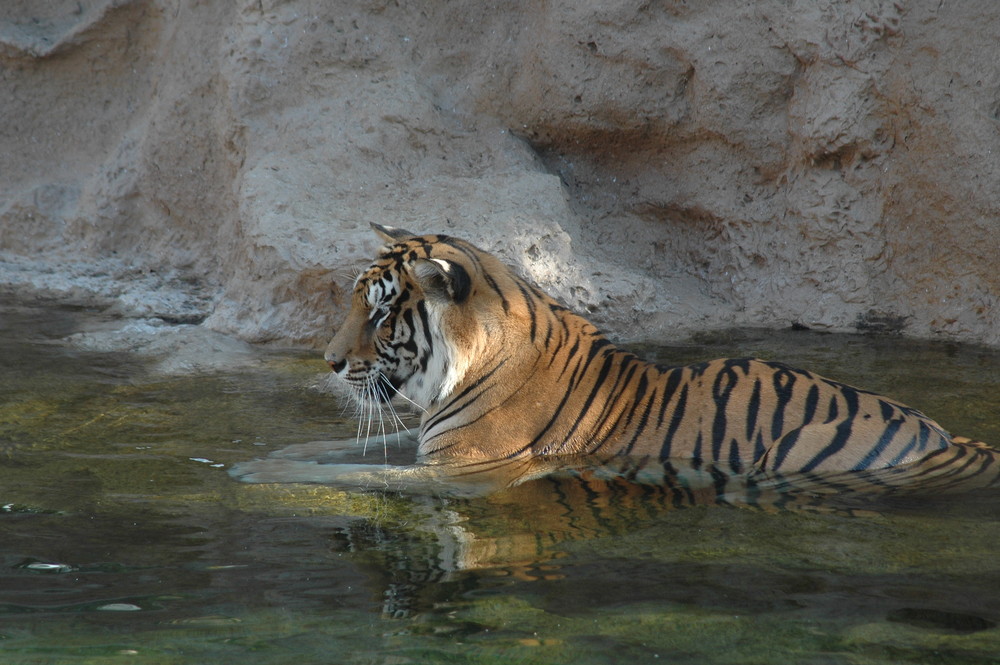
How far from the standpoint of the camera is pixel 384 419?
461 cm

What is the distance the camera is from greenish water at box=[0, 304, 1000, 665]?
230 cm

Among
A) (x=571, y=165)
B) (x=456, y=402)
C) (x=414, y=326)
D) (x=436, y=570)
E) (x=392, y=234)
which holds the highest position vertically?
(x=571, y=165)

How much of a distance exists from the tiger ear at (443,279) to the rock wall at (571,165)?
2.14 m

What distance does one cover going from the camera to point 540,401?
383cm

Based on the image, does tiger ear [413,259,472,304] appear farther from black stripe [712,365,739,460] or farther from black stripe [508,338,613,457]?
black stripe [712,365,739,460]

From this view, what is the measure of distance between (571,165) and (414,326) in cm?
345

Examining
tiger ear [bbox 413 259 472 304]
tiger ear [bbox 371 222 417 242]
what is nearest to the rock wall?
tiger ear [bbox 371 222 417 242]

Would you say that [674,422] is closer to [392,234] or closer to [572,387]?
[572,387]

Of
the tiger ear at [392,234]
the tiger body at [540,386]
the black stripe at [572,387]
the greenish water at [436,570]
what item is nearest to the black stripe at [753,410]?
the tiger body at [540,386]

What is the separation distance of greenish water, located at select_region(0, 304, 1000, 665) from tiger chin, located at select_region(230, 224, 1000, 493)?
8.1 inches

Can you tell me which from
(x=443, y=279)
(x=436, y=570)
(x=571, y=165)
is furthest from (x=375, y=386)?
(x=571, y=165)

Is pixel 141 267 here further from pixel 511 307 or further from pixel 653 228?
pixel 511 307

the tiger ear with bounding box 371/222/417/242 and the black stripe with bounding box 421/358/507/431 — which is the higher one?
A: the tiger ear with bounding box 371/222/417/242

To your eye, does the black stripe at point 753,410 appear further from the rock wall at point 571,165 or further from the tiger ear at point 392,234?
the rock wall at point 571,165
